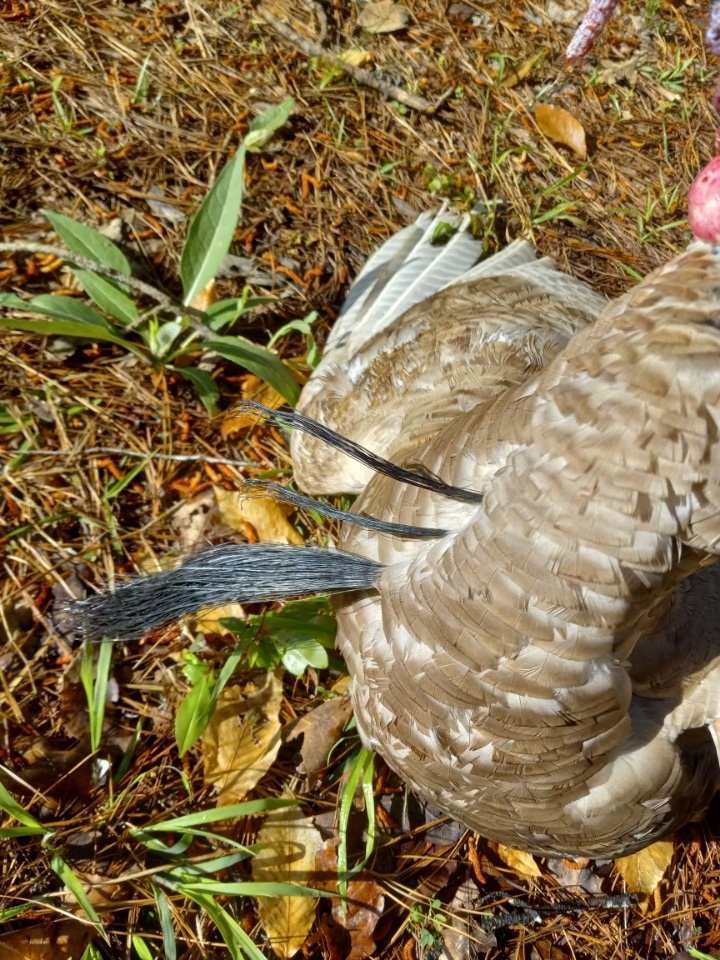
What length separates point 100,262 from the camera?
2223mm

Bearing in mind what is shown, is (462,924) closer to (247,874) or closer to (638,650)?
(247,874)

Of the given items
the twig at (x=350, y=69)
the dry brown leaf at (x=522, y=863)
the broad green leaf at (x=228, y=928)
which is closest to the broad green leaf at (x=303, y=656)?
the broad green leaf at (x=228, y=928)

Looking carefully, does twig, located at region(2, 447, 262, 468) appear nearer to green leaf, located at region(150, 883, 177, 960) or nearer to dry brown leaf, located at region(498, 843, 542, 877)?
green leaf, located at region(150, 883, 177, 960)

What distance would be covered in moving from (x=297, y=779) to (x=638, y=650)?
3.34 feet

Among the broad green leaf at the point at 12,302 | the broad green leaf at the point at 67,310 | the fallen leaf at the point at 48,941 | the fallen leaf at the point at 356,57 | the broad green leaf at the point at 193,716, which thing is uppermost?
the fallen leaf at the point at 356,57

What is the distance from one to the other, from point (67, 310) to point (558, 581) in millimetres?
1670

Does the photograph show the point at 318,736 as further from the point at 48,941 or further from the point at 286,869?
the point at 48,941

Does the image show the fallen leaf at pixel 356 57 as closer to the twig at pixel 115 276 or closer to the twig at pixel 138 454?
the twig at pixel 115 276

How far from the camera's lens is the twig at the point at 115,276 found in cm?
211

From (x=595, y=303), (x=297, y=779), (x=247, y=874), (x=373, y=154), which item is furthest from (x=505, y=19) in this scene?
(x=247, y=874)

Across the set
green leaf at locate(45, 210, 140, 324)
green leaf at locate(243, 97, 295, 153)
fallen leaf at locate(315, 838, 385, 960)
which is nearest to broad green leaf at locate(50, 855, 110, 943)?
fallen leaf at locate(315, 838, 385, 960)

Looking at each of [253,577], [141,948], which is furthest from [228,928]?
[253,577]

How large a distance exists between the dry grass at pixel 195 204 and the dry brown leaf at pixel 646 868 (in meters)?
0.07

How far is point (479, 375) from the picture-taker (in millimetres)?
1795
